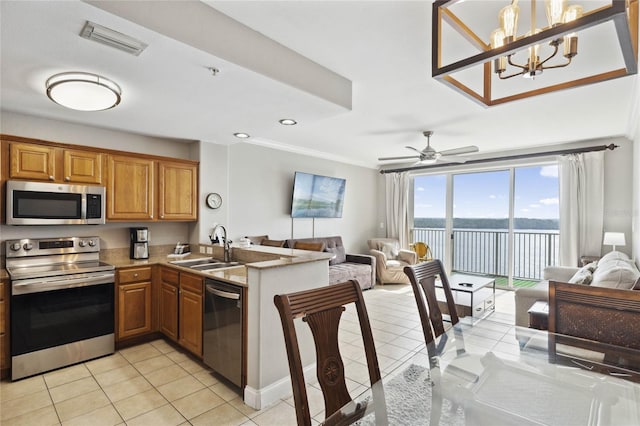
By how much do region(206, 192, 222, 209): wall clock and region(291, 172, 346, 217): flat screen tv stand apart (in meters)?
1.49

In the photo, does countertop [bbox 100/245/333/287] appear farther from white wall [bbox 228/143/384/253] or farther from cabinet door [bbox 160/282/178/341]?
white wall [bbox 228/143/384/253]

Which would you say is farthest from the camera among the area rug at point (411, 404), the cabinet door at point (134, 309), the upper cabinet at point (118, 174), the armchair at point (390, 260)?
the armchair at point (390, 260)

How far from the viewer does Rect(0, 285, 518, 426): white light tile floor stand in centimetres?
210

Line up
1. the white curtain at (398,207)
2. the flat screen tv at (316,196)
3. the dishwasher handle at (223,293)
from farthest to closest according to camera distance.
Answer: the white curtain at (398,207)
the flat screen tv at (316,196)
the dishwasher handle at (223,293)

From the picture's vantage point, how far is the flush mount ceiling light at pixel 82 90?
2.16 meters

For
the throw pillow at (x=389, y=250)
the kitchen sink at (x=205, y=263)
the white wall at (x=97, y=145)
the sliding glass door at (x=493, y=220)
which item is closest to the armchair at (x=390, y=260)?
the throw pillow at (x=389, y=250)

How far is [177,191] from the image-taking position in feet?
12.8

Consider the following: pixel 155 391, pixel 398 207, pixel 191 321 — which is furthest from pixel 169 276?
pixel 398 207

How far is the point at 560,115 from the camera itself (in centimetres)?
380

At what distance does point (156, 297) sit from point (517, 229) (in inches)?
235

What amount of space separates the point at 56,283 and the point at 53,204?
2.65 ft

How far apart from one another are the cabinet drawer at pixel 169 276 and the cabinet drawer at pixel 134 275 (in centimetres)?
15

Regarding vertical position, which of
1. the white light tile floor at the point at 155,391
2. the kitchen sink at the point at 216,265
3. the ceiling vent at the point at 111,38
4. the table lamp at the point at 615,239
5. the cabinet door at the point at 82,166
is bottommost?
the white light tile floor at the point at 155,391

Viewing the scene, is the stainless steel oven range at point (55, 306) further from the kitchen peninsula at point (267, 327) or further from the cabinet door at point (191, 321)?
the kitchen peninsula at point (267, 327)
